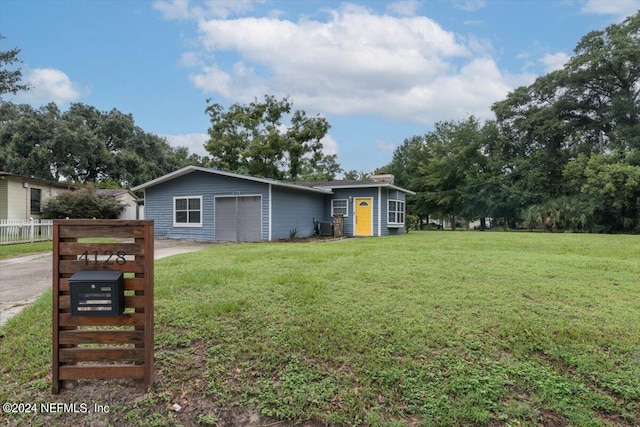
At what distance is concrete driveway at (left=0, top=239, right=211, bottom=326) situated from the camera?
15.2ft

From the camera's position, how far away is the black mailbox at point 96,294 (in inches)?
93.7

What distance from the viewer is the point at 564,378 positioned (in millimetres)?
2699

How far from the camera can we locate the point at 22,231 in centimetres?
1282

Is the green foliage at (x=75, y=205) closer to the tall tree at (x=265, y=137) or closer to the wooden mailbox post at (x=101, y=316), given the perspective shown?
the tall tree at (x=265, y=137)

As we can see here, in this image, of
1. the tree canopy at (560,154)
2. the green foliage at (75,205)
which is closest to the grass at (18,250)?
the green foliage at (75,205)

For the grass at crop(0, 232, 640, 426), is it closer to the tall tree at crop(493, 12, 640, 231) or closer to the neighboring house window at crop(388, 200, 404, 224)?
the neighboring house window at crop(388, 200, 404, 224)

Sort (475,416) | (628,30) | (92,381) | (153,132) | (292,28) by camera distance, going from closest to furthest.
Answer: (475,416) → (92,381) → (292,28) → (628,30) → (153,132)

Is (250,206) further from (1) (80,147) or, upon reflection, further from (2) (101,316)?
(1) (80,147)

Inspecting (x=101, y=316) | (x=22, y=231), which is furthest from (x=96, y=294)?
(x=22, y=231)

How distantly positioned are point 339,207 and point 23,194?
16.2 m

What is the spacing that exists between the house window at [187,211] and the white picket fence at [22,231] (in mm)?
4550

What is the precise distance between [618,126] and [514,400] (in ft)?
97.7

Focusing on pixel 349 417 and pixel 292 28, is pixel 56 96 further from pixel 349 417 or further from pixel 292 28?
pixel 349 417

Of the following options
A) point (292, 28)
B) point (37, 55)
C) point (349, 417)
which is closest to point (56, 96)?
point (37, 55)
